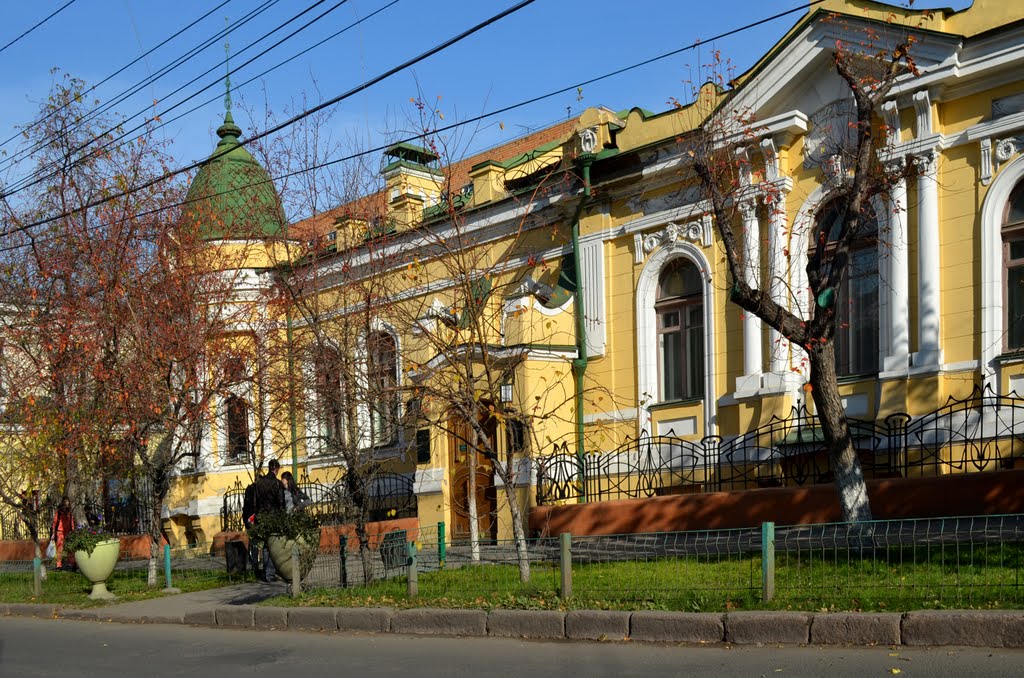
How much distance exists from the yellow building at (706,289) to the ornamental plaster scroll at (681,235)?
1.5 inches

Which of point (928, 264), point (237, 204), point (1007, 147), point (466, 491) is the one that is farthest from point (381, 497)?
point (1007, 147)

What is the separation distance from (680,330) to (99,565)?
10.0 m

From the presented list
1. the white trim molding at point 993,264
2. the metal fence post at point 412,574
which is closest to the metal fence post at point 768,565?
the metal fence post at point 412,574

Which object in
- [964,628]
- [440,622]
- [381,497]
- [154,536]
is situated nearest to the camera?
[964,628]

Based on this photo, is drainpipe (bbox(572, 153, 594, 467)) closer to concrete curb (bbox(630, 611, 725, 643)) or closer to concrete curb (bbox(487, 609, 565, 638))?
concrete curb (bbox(487, 609, 565, 638))

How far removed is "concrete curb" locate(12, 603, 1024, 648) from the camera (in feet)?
27.9

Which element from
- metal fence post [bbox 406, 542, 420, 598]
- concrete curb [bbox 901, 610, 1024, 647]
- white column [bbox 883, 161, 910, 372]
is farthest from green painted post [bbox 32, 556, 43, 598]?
concrete curb [bbox 901, 610, 1024, 647]

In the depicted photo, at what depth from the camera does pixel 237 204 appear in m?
20.6

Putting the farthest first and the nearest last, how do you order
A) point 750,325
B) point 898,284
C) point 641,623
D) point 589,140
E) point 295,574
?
point 589,140
point 750,325
point 898,284
point 295,574
point 641,623

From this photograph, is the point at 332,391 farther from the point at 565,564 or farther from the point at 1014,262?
the point at 1014,262

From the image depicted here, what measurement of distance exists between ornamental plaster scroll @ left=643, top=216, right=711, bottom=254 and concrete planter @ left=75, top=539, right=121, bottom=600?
32.5ft

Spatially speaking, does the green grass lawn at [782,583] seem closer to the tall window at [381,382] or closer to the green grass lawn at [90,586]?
the tall window at [381,382]

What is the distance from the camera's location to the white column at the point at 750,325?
17312mm

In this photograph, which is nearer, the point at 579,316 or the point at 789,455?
the point at 789,455
